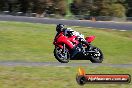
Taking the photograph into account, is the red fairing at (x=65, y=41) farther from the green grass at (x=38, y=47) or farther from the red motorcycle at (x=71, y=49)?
the green grass at (x=38, y=47)

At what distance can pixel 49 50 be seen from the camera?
862 inches

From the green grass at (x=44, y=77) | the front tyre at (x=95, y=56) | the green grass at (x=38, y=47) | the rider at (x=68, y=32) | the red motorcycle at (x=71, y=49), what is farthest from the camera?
the green grass at (x=38, y=47)

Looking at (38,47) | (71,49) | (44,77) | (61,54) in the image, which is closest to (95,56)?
(71,49)

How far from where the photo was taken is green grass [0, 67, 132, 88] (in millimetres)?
12828

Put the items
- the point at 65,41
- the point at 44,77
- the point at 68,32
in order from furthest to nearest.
Answer: the point at 44,77 < the point at 68,32 < the point at 65,41

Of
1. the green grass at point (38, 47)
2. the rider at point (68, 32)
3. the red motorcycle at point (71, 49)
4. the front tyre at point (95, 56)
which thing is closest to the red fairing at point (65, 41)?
the red motorcycle at point (71, 49)

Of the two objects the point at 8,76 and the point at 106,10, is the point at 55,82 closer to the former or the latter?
the point at 8,76

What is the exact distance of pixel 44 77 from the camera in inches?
539

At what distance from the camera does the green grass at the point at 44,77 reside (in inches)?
505

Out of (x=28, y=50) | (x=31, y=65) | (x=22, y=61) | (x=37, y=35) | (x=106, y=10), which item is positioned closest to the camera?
(x=31, y=65)

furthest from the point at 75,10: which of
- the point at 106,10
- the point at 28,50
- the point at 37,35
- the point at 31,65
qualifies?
the point at 31,65

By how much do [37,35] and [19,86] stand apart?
14.7 meters

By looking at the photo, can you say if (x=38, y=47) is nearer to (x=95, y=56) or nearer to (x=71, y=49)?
(x=95, y=56)

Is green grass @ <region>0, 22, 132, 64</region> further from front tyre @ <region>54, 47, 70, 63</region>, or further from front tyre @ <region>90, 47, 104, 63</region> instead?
front tyre @ <region>54, 47, 70, 63</region>
